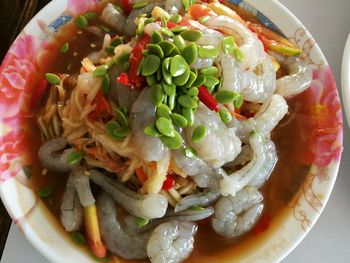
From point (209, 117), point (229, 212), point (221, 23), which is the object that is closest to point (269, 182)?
point (229, 212)

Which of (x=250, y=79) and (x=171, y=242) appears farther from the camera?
(x=250, y=79)

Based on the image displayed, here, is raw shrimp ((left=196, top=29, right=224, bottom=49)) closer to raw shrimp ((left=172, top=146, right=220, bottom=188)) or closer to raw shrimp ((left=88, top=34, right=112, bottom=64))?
raw shrimp ((left=172, top=146, right=220, bottom=188))

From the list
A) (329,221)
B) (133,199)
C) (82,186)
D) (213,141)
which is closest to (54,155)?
(82,186)

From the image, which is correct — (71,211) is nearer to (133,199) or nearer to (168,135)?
(133,199)

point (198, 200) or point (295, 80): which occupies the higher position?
point (295, 80)

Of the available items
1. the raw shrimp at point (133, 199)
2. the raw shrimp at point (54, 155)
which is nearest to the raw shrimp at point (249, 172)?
the raw shrimp at point (133, 199)

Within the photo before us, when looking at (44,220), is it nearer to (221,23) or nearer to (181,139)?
(181,139)

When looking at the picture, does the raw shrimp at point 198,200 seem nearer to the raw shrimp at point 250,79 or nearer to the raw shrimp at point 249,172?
the raw shrimp at point 249,172
